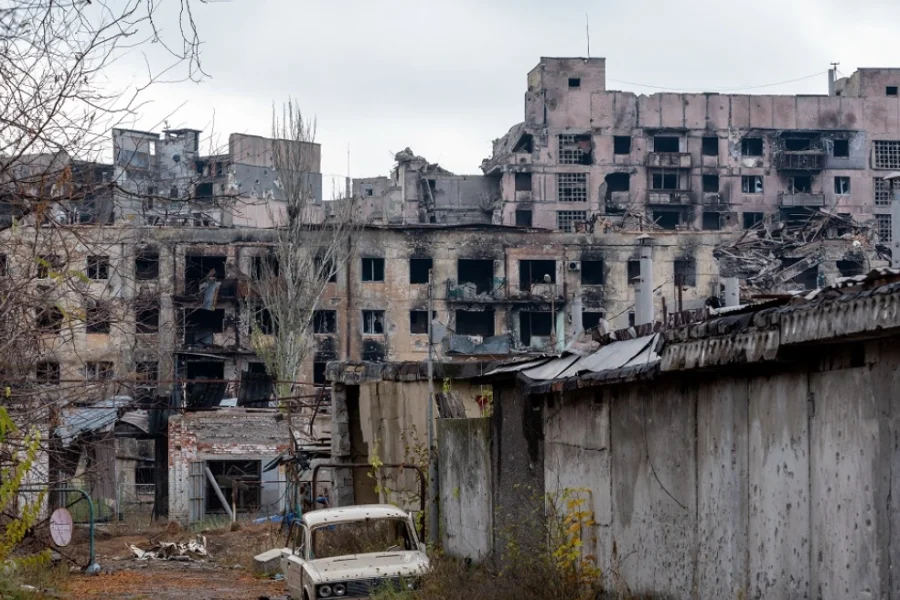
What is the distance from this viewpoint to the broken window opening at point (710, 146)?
73562 millimetres

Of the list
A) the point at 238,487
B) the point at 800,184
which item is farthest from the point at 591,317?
the point at 238,487

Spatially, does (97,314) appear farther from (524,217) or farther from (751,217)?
(751,217)

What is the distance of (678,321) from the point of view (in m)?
13.3

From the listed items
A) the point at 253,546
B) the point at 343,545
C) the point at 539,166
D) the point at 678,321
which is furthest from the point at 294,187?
the point at 678,321

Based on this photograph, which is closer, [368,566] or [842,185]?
[368,566]

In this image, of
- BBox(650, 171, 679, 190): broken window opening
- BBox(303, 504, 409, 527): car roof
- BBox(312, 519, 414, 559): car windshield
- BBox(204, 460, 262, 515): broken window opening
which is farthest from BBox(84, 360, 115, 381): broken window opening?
BBox(650, 171, 679, 190): broken window opening

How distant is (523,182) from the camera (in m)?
72.7

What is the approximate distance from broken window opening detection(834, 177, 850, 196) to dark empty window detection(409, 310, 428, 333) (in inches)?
1145

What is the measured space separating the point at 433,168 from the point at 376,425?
172 ft

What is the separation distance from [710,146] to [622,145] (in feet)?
16.8

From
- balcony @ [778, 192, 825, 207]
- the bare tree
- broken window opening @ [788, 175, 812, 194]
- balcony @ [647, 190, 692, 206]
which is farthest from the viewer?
broken window opening @ [788, 175, 812, 194]

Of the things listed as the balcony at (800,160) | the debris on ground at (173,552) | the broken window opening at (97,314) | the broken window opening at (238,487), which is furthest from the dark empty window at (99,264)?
the balcony at (800,160)

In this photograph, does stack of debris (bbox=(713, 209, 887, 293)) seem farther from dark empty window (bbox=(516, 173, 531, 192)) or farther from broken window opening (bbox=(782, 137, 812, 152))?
dark empty window (bbox=(516, 173, 531, 192))

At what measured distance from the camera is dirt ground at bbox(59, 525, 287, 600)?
20156 mm
